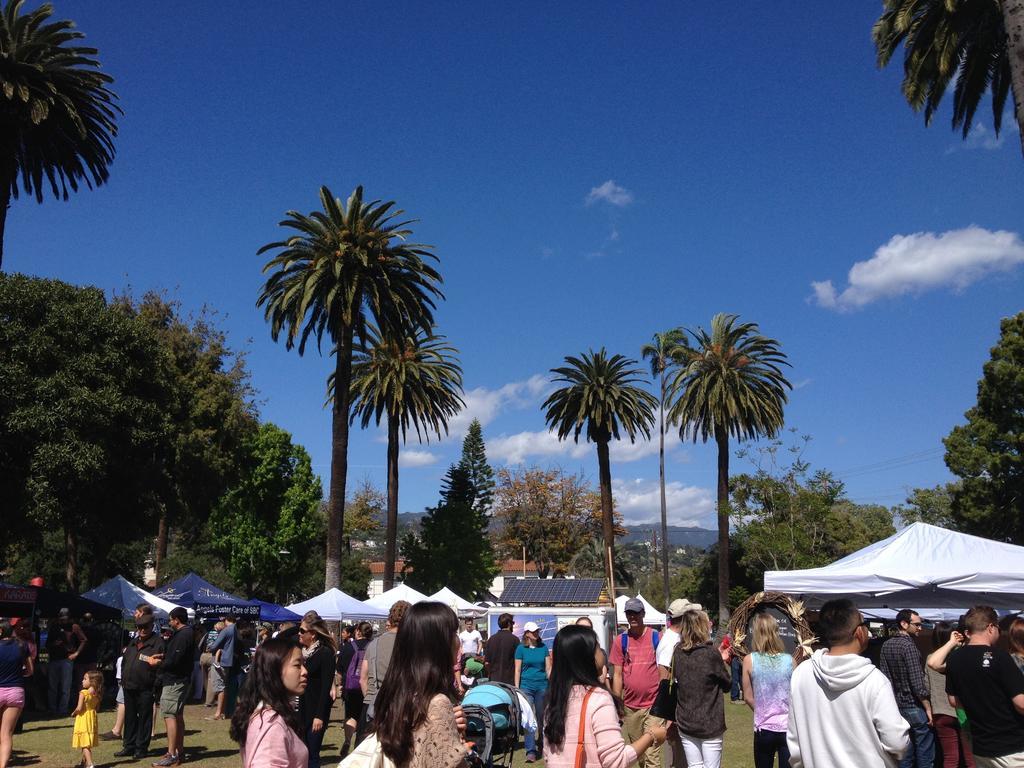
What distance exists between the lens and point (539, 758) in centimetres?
1212

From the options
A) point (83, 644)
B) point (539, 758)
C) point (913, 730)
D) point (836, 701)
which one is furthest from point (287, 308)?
point (836, 701)

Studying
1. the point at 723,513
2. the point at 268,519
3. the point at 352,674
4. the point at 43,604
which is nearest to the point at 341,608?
the point at 43,604

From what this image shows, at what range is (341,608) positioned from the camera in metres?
24.0

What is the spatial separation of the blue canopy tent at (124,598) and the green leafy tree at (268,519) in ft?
110

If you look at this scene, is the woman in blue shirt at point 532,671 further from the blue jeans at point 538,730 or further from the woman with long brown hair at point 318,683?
the woman with long brown hair at point 318,683

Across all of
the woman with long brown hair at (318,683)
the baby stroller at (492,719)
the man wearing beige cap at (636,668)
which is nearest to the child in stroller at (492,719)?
the baby stroller at (492,719)

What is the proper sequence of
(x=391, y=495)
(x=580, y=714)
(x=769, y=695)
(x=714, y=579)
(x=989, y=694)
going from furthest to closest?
(x=714, y=579) → (x=391, y=495) → (x=769, y=695) → (x=989, y=694) → (x=580, y=714)

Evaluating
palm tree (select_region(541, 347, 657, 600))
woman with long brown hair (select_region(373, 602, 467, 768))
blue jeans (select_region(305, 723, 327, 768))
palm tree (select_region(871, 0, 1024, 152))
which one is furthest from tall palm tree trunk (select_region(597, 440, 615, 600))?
woman with long brown hair (select_region(373, 602, 467, 768))

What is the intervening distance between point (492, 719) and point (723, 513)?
139 feet

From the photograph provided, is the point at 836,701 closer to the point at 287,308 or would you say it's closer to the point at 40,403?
the point at 40,403

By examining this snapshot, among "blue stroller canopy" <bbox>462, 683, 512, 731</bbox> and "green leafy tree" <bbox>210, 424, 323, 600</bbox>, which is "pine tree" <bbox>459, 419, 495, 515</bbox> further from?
"blue stroller canopy" <bbox>462, 683, 512, 731</bbox>

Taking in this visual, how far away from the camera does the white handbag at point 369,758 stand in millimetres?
3527

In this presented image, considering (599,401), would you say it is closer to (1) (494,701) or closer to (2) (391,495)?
(2) (391,495)

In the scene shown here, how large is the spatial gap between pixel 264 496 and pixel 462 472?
16.5 m
